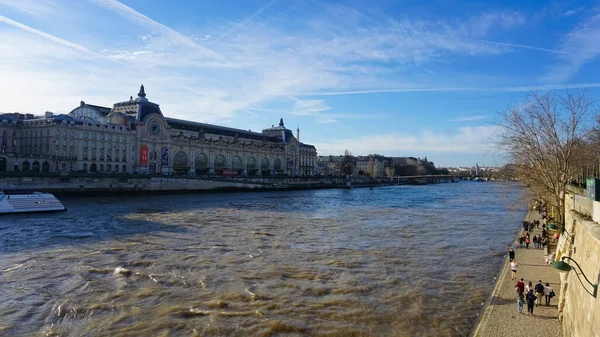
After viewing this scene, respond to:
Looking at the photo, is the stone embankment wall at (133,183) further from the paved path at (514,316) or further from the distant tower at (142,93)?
the paved path at (514,316)

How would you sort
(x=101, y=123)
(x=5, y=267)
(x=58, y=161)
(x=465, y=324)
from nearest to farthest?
(x=465, y=324)
(x=5, y=267)
(x=58, y=161)
(x=101, y=123)

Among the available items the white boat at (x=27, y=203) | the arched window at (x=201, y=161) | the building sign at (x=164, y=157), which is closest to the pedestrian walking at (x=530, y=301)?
the white boat at (x=27, y=203)

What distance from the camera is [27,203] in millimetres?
43969

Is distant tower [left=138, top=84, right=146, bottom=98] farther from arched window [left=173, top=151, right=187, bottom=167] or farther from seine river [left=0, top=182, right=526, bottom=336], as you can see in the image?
seine river [left=0, top=182, right=526, bottom=336]

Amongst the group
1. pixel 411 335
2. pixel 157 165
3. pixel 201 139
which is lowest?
pixel 411 335

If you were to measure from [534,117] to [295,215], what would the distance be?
28.9 metres

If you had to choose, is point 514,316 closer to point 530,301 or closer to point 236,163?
point 530,301

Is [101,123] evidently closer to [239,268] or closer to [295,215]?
[295,215]

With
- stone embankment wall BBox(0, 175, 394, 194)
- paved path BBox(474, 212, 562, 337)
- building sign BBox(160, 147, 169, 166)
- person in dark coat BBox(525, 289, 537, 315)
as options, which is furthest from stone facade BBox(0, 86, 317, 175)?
person in dark coat BBox(525, 289, 537, 315)

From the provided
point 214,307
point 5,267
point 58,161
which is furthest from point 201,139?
point 214,307

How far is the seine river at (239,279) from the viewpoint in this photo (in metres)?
15.0

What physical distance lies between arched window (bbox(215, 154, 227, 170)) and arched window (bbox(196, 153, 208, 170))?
449 centimetres

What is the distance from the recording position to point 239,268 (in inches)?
879

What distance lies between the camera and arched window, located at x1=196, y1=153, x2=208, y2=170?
375 ft
